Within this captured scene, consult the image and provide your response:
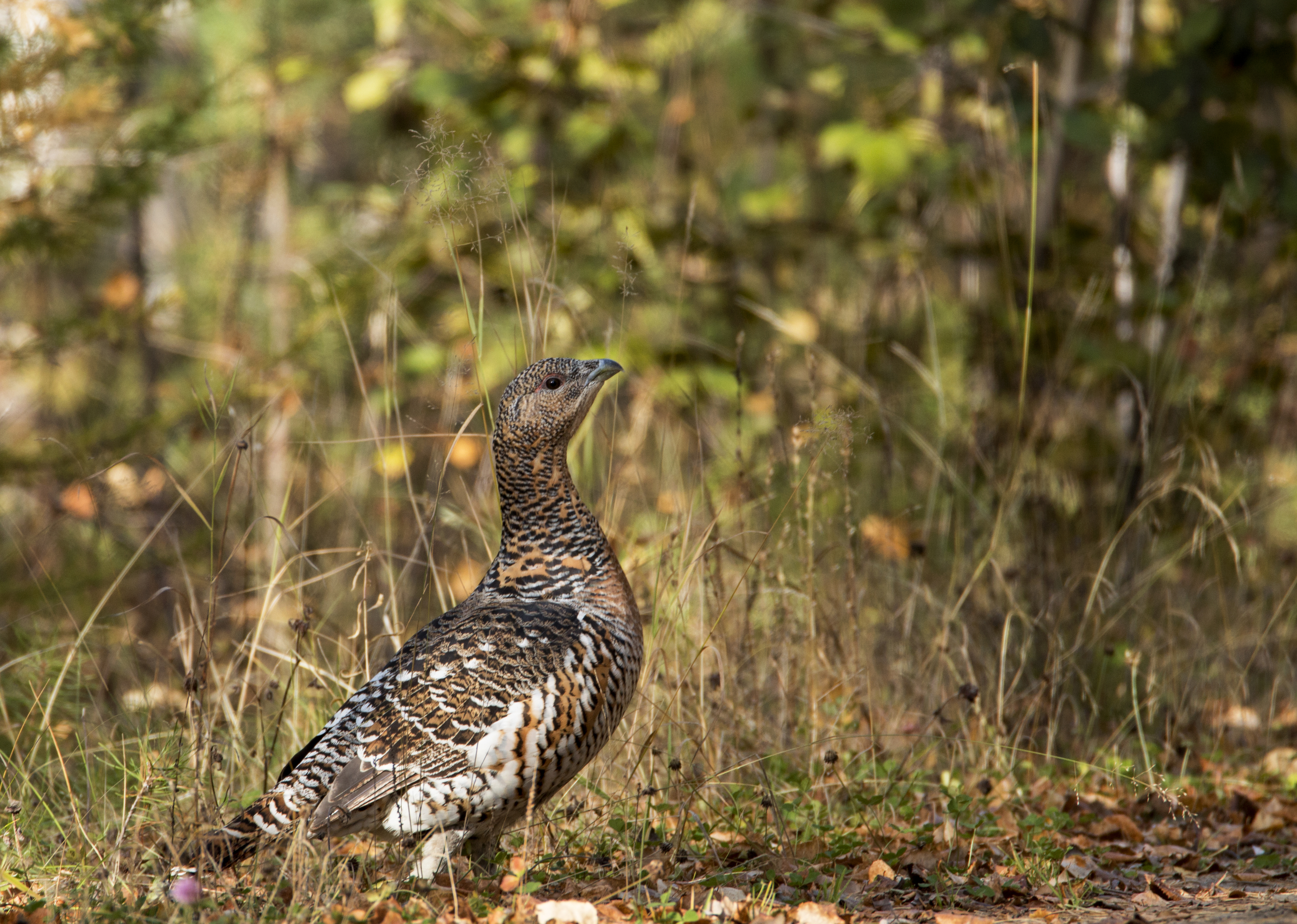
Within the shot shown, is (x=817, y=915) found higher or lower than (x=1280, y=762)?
higher

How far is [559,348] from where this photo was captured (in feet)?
18.7

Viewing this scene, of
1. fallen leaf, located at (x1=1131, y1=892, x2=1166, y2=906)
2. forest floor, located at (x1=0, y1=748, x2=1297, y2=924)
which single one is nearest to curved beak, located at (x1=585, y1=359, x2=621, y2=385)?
forest floor, located at (x1=0, y1=748, x2=1297, y2=924)

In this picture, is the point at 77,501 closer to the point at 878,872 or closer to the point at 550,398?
the point at 550,398

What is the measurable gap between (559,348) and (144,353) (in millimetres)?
4902

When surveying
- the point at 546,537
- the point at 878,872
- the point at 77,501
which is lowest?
the point at 878,872

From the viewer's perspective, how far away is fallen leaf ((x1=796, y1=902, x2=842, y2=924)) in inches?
115

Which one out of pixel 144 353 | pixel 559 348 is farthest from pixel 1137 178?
pixel 144 353

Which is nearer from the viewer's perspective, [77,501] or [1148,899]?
[1148,899]

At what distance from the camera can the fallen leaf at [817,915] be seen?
2.93m

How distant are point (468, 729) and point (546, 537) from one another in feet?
2.23

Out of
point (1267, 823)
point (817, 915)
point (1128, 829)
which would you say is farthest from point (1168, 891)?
point (817, 915)

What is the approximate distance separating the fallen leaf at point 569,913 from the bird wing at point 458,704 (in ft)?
1.32

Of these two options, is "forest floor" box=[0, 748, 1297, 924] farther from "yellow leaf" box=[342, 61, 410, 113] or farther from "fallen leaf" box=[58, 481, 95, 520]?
"yellow leaf" box=[342, 61, 410, 113]

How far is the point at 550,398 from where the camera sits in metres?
3.59
